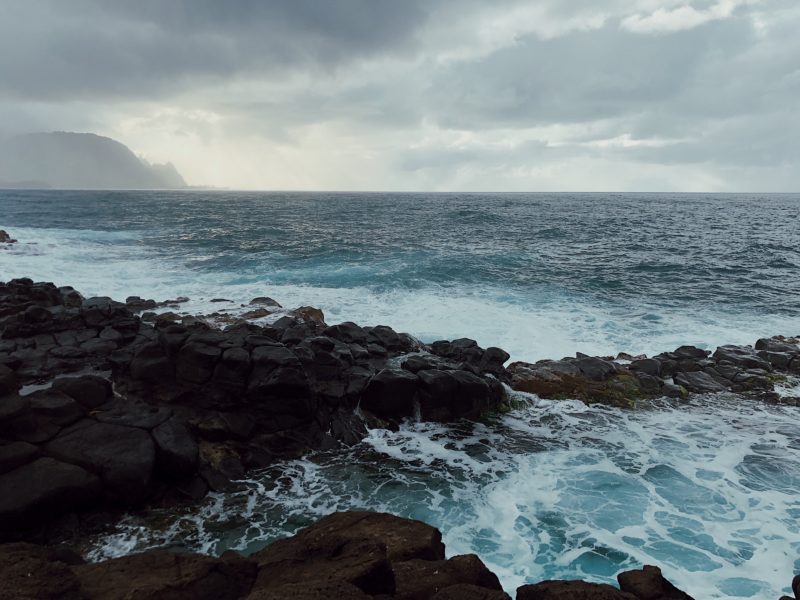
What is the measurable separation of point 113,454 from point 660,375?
574 inches

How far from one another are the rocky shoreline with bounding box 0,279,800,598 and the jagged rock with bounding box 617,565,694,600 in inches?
47.1

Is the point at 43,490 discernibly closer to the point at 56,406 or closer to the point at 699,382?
the point at 56,406

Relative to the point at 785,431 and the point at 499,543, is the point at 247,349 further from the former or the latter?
the point at 785,431

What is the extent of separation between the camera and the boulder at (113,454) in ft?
26.2

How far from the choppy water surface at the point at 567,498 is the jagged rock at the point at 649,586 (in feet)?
7.27

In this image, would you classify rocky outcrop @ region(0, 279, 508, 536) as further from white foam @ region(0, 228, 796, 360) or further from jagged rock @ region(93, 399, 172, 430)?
white foam @ region(0, 228, 796, 360)

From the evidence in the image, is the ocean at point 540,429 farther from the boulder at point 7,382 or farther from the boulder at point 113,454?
the boulder at point 7,382

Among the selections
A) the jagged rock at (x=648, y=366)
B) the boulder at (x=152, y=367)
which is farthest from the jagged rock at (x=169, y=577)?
the jagged rock at (x=648, y=366)

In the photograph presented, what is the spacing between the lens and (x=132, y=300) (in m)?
20.2

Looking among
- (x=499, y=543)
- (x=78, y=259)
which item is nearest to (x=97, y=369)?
(x=499, y=543)

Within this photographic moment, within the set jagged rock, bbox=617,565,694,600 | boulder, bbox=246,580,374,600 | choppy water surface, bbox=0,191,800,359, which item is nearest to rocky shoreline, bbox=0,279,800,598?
boulder, bbox=246,580,374,600

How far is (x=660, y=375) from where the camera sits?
48.0 feet

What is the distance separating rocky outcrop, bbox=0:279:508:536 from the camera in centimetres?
801

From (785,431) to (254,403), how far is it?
41.8ft
